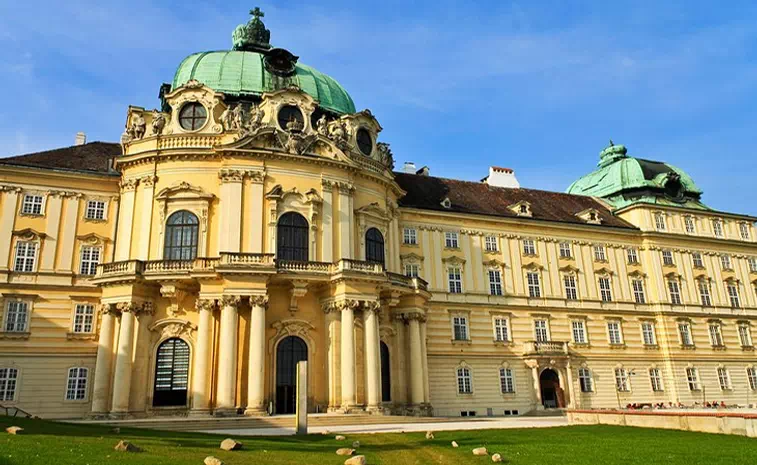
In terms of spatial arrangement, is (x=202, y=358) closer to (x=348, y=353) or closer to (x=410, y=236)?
(x=348, y=353)

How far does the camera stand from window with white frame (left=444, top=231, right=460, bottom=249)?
44094 mm

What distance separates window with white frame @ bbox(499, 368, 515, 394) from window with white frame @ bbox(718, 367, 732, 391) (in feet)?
58.9

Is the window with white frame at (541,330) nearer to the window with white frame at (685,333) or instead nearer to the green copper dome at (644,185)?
Answer: the window with white frame at (685,333)

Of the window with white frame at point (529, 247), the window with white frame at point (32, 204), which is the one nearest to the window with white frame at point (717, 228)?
the window with white frame at point (529, 247)

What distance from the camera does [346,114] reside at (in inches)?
1555

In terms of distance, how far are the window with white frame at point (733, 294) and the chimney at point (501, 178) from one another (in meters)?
18.7

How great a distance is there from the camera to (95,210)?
120ft

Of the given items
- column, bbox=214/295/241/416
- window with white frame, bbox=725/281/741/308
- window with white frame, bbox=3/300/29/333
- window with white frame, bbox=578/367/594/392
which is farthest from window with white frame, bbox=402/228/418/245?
window with white frame, bbox=725/281/741/308

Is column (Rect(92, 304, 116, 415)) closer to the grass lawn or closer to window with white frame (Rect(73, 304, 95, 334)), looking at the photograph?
window with white frame (Rect(73, 304, 95, 334))

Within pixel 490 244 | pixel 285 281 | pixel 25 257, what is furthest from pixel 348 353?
pixel 25 257

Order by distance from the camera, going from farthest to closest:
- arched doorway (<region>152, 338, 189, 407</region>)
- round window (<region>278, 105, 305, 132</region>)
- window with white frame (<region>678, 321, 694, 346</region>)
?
window with white frame (<region>678, 321, 694, 346</region>)
round window (<region>278, 105, 305, 132</region>)
arched doorway (<region>152, 338, 189, 407</region>)

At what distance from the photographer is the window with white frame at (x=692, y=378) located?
47500mm

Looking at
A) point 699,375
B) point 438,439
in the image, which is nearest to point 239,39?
point 438,439

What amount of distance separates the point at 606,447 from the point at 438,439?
5.19m
